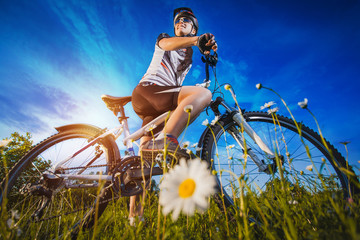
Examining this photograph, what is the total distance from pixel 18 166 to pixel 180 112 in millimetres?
2458

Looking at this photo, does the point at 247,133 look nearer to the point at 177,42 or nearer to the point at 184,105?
the point at 184,105

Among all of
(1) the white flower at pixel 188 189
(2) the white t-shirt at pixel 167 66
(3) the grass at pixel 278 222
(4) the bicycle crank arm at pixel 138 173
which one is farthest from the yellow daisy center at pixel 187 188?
(2) the white t-shirt at pixel 167 66

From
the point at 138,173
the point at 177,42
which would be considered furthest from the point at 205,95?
Answer: the point at 138,173

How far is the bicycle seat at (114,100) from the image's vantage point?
287cm

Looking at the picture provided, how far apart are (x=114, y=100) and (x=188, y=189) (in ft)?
8.90

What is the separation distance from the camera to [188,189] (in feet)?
1.75

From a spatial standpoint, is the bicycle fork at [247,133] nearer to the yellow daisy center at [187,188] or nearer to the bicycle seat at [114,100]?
the yellow daisy center at [187,188]

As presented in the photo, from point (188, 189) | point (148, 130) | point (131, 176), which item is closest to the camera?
point (188, 189)

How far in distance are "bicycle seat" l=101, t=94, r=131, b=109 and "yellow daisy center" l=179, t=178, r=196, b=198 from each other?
2581 mm

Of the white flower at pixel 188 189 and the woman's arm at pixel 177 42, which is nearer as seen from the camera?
the white flower at pixel 188 189

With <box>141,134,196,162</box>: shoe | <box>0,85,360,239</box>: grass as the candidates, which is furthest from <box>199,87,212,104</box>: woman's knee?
<box>0,85,360,239</box>: grass

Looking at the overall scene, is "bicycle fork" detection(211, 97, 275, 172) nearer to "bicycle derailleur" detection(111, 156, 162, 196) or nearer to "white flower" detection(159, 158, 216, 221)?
"bicycle derailleur" detection(111, 156, 162, 196)

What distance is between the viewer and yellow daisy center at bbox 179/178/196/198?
0.53 meters

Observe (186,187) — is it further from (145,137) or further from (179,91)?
(145,137)
